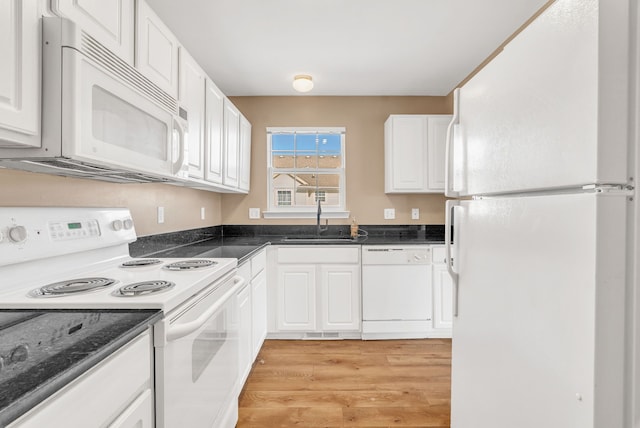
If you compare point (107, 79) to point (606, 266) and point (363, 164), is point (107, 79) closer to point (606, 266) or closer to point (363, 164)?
point (606, 266)

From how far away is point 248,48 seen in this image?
248 cm

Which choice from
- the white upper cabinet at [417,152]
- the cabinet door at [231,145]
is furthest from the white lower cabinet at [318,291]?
the white upper cabinet at [417,152]

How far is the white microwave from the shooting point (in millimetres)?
927

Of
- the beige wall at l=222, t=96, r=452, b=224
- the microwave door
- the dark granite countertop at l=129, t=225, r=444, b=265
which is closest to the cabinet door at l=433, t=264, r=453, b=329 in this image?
the dark granite countertop at l=129, t=225, r=444, b=265

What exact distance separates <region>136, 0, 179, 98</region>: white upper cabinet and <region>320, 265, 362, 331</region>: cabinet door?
193 cm

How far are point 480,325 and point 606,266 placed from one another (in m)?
0.63

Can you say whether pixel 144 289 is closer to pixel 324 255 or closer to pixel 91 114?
pixel 91 114

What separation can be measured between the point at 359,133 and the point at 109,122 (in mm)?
2709

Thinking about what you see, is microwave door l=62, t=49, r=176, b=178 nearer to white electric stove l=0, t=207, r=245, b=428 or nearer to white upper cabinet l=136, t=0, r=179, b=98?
white upper cabinet l=136, t=0, r=179, b=98

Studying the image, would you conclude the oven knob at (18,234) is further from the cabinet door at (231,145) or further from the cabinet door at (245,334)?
the cabinet door at (231,145)

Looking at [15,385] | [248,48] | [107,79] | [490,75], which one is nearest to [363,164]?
[248,48]

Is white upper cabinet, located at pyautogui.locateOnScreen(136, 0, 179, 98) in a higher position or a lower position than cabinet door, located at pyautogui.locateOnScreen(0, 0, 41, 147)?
higher

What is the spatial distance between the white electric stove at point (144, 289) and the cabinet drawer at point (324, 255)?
1.19 metres

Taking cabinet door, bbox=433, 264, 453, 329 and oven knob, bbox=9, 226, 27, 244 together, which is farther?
cabinet door, bbox=433, 264, 453, 329
